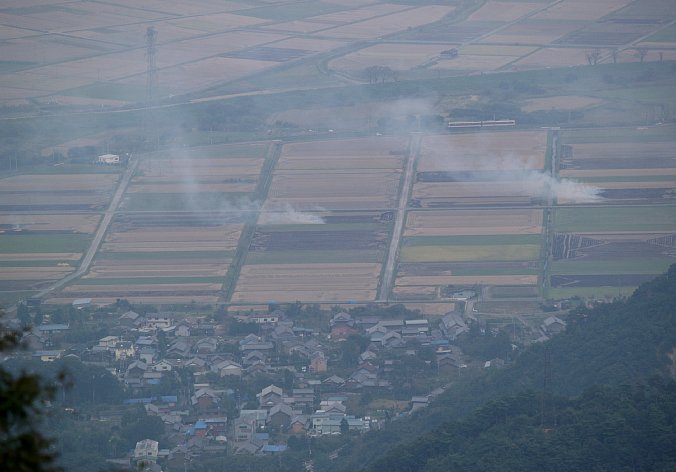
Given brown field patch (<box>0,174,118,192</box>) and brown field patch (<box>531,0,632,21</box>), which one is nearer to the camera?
brown field patch (<box>0,174,118,192</box>)

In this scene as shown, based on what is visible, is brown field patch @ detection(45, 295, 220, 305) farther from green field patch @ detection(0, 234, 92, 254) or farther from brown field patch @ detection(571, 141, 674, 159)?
brown field patch @ detection(571, 141, 674, 159)

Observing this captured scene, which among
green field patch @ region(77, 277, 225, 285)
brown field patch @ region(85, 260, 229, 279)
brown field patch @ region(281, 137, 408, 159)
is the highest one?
brown field patch @ region(281, 137, 408, 159)

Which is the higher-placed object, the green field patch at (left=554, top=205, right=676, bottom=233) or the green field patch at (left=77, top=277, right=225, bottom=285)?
the green field patch at (left=554, top=205, right=676, bottom=233)

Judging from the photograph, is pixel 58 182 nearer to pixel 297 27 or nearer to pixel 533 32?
pixel 297 27

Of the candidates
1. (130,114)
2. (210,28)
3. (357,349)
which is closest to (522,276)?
(357,349)

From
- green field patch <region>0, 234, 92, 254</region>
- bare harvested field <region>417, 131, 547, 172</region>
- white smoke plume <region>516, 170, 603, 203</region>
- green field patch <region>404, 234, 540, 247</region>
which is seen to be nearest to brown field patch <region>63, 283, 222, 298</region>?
green field patch <region>0, 234, 92, 254</region>

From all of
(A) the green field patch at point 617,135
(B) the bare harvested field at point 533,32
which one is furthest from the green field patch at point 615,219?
(B) the bare harvested field at point 533,32

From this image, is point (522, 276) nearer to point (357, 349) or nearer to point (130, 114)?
point (357, 349)

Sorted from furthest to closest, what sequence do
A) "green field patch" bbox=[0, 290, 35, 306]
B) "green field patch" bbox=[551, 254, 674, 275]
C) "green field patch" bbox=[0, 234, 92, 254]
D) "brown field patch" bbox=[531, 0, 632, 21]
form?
"brown field patch" bbox=[531, 0, 632, 21]
"green field patch" bbox=[0, 234, 92, 254]
"green field patch" bbox=[0, 290, 35, 306]
"green field patch" bbox=[551, 254, 674, 275]
